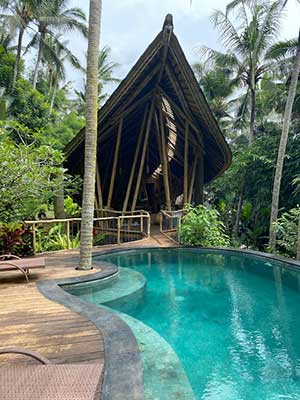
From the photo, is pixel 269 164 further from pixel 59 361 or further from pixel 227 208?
pixel 59 361

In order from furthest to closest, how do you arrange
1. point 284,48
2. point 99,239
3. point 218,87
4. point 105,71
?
point 105,71 → point 218,87 → point 284,48 → point 99,239

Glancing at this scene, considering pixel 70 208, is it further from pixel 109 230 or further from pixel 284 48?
pixel 284 48

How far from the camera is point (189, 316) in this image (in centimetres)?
459

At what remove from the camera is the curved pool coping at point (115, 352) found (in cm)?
209

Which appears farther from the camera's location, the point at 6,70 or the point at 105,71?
the point at 105,71

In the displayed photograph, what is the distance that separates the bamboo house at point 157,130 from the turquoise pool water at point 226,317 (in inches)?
223

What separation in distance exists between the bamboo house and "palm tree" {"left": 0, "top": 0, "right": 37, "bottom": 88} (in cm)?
687

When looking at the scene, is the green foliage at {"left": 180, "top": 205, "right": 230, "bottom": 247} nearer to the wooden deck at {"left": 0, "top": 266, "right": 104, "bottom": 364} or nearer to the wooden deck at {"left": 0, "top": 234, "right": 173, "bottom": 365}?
the wooden deck at {"left": 0, "top": 234, "right": 173, "bottom": 365}

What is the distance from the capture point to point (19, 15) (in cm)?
1798

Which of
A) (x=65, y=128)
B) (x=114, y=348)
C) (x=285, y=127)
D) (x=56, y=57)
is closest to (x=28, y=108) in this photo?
(x=65, y=128)

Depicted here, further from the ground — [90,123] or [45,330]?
[90,123]

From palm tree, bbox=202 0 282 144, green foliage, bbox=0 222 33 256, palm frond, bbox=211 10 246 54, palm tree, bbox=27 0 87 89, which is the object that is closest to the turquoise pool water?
green foliage, bbox=0 222 33 256

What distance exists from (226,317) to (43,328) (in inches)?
109

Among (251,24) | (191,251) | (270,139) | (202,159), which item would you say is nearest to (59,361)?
(191,251)
